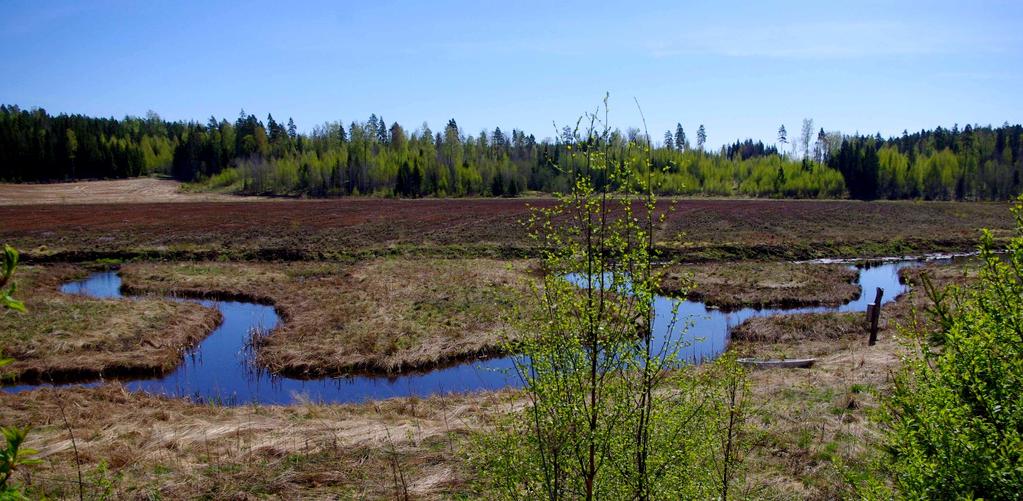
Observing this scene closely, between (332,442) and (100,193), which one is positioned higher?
(100,193)

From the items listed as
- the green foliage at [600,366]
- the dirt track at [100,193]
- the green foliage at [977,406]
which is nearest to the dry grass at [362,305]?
the green foliage at [600,366]

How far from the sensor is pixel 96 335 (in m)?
18.5

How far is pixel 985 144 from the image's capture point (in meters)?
108

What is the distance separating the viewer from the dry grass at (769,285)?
25.7 m

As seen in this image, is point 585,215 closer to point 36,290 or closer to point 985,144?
point 36,290

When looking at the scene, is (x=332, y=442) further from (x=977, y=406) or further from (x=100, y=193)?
(x=100, y=193)

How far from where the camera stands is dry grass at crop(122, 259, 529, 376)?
17875 millimetres

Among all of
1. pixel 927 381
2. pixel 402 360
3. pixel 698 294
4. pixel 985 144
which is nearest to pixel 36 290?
pixel 402 360

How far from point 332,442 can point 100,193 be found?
84.9m

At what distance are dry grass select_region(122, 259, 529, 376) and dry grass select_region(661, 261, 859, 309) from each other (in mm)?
8644

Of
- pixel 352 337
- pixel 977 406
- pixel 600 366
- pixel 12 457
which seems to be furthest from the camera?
pixel 352 337

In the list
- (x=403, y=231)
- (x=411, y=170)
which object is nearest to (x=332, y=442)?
(x=403, y=231)

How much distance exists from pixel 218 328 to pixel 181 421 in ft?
36.0

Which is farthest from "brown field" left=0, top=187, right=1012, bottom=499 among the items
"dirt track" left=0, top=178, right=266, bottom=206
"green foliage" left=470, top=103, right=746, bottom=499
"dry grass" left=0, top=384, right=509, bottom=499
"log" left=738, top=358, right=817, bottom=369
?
"dirt track" left=0, top=178, right=266, bottom=206
